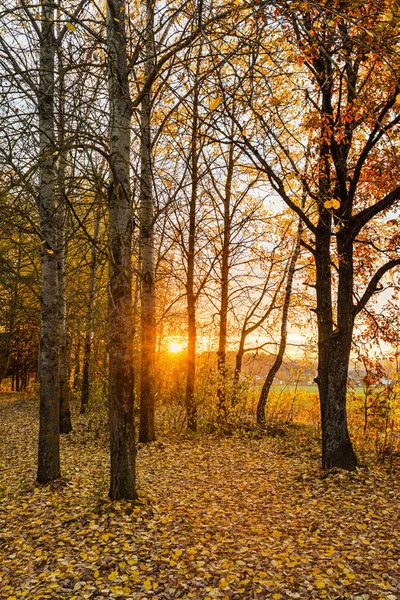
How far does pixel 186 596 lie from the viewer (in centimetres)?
383

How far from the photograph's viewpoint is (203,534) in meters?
5.14

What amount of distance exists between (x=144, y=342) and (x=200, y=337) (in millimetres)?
7825

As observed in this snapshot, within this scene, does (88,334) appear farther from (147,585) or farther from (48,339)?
(147,585)

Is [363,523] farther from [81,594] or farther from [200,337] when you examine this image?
[200,337]

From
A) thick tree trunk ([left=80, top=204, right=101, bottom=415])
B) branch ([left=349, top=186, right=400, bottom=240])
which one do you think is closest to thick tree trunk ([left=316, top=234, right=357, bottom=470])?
branch ([left=349, top=186, right=400, bottom=240])

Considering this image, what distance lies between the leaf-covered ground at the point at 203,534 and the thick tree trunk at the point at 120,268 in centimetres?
102

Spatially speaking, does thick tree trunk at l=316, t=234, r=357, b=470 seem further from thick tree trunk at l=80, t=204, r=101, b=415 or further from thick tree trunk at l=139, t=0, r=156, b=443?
thick tree trunk at l=80, t=204, r=101, b=415

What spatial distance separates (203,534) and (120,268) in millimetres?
3381

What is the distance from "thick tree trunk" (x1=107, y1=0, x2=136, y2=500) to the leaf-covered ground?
3.35 ft

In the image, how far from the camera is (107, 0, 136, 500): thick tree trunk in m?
5.32

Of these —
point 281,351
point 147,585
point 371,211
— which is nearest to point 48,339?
point 147,585

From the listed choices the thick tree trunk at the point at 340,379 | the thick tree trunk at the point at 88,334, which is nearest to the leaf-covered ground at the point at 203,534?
the thick tree trunk at the point at 340,379

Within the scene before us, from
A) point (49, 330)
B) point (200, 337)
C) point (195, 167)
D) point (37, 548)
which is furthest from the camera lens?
point (200, 337)

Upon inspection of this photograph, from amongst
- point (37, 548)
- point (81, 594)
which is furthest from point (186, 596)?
point (37, 548)
